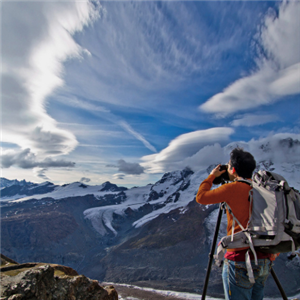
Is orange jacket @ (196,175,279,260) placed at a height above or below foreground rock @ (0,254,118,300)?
above

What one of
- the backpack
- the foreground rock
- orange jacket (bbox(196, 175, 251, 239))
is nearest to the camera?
orange jacket (bbox(196, 175, 251, 239))

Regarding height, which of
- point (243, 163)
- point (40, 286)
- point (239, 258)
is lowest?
point (40, 286)

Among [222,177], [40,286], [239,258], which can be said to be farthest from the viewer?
[40,286]

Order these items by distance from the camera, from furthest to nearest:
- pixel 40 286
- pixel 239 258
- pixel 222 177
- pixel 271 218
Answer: pixel 40 286
pixel 222 177
pixel 239 258
pixel 271 218

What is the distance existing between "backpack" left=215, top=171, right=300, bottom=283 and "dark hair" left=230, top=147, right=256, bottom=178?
1.03 ft

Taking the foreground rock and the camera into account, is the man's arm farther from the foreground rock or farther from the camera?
the foreground rock

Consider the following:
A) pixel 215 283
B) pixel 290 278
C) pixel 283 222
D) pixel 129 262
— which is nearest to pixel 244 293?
pixel 283 222

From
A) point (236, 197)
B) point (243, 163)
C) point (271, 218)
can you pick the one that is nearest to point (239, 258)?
point (271, 218)

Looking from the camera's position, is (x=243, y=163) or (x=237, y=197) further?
(x=243, y=163)

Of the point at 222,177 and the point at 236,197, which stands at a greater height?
the point at 222,177

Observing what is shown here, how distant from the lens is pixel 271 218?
3.00 meters

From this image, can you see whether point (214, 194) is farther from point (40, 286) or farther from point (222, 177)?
point (40, 286)

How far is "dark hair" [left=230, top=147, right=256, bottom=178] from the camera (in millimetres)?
3512

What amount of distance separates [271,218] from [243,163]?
0.93 metres
